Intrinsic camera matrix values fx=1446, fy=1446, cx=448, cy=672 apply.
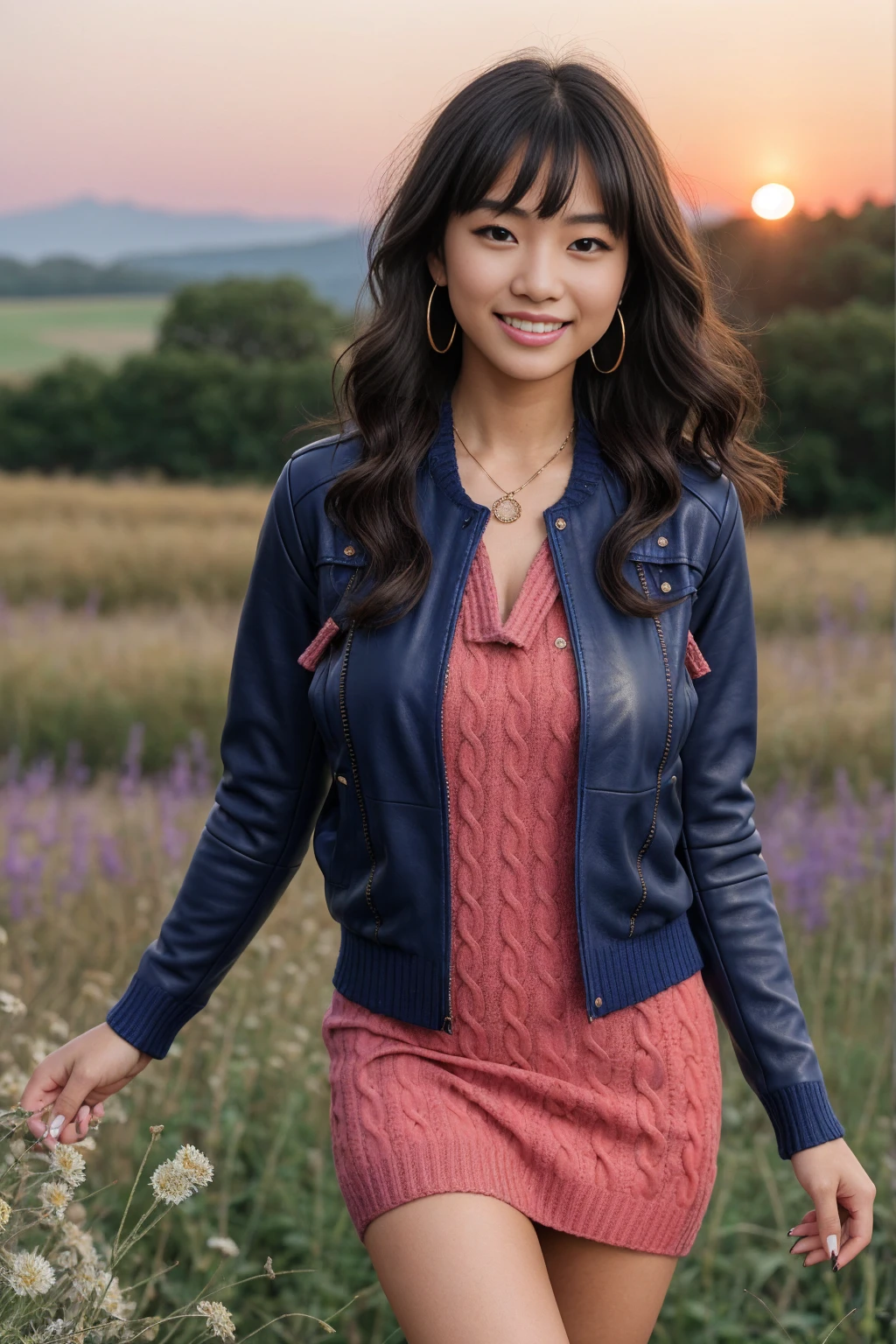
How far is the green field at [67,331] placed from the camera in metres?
4.72

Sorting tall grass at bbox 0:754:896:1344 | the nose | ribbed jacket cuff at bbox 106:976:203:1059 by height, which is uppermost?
the nose

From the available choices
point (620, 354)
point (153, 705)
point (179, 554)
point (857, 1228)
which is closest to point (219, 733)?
point (153, 705)

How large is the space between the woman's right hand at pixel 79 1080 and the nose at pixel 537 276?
3.31 feet

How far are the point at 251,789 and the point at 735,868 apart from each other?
601 millimetres

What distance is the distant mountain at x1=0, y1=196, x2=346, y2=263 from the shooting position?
4.53 metres

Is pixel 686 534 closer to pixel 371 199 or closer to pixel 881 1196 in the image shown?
pixel 371 199

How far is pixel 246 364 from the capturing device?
4852 mm

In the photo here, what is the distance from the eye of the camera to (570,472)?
178 centimetres

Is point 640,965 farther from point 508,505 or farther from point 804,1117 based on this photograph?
point 508,505

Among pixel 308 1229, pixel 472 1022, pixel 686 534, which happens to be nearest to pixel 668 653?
pixel 686 534

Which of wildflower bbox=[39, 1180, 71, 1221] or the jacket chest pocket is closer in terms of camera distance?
wildflower bbox=[39, 1180, 71, 1221]

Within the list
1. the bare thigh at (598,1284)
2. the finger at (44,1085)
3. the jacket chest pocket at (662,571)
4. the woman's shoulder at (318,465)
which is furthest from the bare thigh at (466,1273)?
the woman's shoulder at (318,465)

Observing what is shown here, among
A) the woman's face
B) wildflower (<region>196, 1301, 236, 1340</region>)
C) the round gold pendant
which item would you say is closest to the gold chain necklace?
the round gold pendant

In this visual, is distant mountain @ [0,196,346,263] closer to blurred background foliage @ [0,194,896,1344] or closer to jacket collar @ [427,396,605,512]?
blurred background foliage @ [0,194,896,1344]
